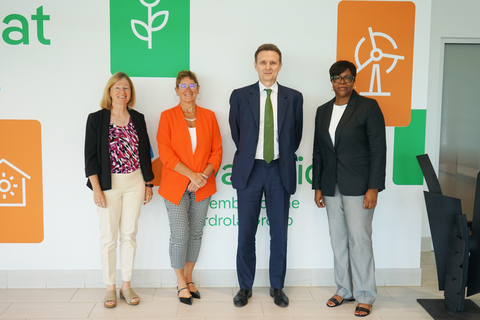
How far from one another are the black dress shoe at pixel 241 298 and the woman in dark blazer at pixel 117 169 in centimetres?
78

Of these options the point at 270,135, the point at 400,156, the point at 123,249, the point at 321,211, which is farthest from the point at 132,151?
the point at 400,156

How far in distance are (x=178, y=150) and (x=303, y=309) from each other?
60.5 inches

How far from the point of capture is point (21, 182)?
10.4 ft

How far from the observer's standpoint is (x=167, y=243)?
10.7ft

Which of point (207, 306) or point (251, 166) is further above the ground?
point (251, 166)

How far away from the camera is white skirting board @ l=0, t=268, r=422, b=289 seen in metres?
3.21

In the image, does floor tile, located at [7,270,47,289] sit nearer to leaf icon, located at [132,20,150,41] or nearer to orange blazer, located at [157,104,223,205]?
orange blazer, located at [157,104,223,205]

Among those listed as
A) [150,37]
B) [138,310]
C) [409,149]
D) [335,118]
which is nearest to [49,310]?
[138,310]

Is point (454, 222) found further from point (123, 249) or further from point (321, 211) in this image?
point (123, 249)

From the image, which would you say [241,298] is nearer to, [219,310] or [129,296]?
[219,310]

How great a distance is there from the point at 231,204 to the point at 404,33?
2.04 m

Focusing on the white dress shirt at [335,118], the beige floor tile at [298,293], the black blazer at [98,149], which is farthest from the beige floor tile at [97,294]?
the white dress shirt at [335,118]

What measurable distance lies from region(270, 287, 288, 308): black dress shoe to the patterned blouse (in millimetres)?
1460

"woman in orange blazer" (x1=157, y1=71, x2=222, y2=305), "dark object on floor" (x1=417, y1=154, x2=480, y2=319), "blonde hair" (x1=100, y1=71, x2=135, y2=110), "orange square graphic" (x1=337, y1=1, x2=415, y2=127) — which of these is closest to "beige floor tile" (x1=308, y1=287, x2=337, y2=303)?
"dark object on floor" (x1=417, y1=154, x2=480, y2=319)
